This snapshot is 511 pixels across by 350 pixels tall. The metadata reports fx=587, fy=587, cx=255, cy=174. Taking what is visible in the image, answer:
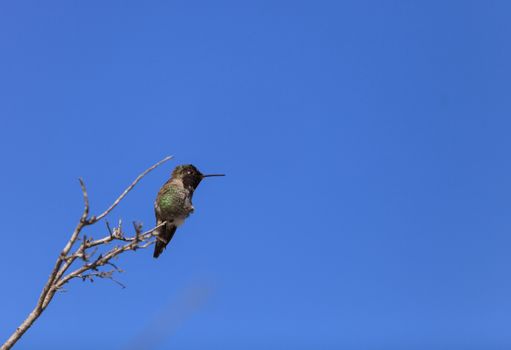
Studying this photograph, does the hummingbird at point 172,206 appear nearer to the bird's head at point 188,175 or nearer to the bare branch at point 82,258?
the bird's head at point 188,175

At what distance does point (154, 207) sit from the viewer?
14.6 meters

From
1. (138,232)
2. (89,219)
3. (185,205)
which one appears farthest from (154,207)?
(89,219)

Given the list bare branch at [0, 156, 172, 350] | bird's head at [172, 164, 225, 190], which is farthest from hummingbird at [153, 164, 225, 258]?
bare branch at [0, 156, 172, 350]

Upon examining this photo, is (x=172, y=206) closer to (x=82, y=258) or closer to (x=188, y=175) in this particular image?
(x=188, y=175)

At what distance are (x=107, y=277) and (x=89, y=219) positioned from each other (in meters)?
1.26

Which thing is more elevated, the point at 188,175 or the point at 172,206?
the point at 188,175

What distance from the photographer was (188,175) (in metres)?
15.2

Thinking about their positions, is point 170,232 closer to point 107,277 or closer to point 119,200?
point 107,277

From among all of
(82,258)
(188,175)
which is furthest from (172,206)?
(82,258)

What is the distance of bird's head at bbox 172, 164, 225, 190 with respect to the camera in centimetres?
1509

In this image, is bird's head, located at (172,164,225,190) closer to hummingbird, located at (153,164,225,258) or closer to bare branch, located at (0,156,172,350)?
hummingbird, located at (153,164,225,258)

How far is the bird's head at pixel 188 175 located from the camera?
15.1m

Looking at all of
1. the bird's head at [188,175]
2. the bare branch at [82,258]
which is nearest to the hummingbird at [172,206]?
the bird's head at [188,175]

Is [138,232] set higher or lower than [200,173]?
lower
